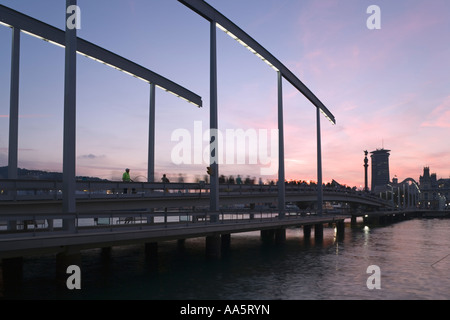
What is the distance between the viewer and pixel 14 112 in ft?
81.5

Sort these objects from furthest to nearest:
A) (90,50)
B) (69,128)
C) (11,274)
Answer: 1. (90,50)
2. (11,274)
3. (69,128)

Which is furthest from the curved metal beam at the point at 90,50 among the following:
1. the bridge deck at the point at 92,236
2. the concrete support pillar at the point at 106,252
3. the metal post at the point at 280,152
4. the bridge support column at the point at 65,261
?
the bridge support column at the point at 65,261

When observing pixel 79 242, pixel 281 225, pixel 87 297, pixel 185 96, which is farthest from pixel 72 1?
pixel 281 225

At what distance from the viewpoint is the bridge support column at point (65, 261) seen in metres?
17.7

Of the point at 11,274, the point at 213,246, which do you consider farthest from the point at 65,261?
the point at 213,246

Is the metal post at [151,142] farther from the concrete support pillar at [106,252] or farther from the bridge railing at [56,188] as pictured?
the concrete support pillar at [106,252]

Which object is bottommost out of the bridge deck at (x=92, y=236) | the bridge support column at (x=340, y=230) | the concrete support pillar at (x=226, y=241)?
the bridge support column at (x=340, y=230)

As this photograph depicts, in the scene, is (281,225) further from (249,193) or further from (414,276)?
(414,276)

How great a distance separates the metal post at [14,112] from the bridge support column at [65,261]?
868 cm

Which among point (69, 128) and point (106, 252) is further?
point (106, 252)

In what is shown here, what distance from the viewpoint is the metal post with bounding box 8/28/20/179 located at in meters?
24.7

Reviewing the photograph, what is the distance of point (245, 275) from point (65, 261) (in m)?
11.1

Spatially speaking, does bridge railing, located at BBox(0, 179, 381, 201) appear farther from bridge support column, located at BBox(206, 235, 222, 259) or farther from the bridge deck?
bridge support column, located at BBox(206, 235, 222, 259)

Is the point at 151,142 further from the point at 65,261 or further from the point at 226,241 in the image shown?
the point at 65,261
